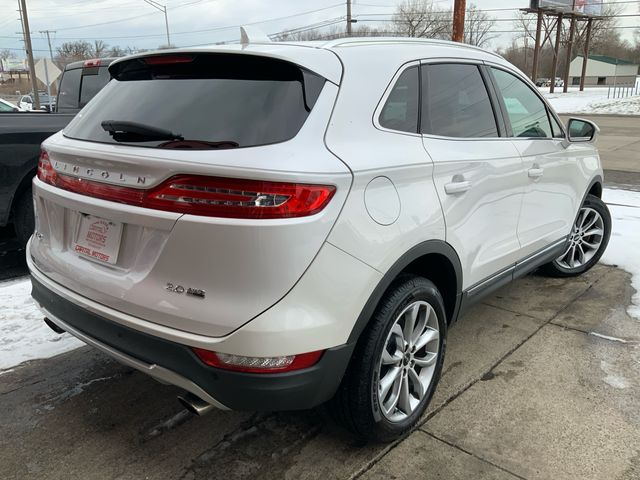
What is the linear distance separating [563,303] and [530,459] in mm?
2134

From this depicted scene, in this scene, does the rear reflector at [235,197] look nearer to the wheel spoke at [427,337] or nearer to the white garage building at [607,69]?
the wheel spoke at [427,337]

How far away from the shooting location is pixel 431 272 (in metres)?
2.93

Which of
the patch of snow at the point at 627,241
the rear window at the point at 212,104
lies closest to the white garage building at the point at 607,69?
the patch of snow at the point at 627,241

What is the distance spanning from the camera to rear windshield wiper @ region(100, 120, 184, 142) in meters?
2.19

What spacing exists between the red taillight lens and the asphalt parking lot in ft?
2.26

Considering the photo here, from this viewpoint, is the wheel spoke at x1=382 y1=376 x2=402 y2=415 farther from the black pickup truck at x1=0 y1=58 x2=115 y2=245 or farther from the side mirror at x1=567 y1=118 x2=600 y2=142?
the black pickup truck at x1=0 y1=58 x2=115 y2=245

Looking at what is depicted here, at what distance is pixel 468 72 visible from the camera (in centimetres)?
322

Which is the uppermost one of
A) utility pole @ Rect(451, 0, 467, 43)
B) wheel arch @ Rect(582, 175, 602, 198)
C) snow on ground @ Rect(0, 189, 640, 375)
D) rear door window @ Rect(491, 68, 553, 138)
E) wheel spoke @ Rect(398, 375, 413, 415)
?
utility pole @ Rect(451, 0, 467, 43)

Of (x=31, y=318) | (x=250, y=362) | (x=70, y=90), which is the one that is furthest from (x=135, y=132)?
(x=70, y=90)

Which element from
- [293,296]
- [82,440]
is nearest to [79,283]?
[82,440]

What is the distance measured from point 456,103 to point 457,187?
56cm

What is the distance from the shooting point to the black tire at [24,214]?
205 inches

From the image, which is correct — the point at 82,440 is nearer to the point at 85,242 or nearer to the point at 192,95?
the point at 85,242

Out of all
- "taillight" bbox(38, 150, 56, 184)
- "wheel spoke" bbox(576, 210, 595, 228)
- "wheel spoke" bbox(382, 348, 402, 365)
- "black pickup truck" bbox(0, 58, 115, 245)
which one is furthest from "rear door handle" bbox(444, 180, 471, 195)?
"black pickup truck" bbox(0, 58, 115, 245)
